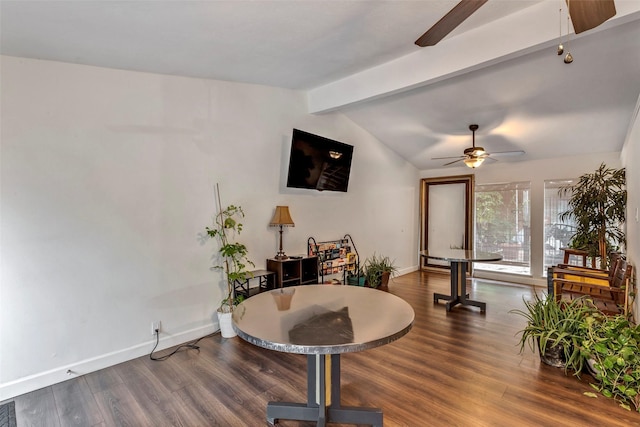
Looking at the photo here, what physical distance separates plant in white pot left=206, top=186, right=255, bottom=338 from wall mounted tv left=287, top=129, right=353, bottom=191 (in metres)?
0.90

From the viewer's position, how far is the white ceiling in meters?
2.11

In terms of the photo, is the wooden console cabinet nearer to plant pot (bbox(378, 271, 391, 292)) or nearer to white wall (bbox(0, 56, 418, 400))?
white wall (bbox(0, 56, 418, 400))

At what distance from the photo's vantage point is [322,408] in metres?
1.88

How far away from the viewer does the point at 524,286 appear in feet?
18.3

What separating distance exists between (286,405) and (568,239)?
5.60 m

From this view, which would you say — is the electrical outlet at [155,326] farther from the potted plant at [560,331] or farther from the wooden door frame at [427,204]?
the wooden door frame at [427,204]

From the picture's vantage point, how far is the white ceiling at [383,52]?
83.0 inches

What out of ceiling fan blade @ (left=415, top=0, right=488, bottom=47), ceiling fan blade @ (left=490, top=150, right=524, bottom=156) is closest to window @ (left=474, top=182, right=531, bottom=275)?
ceiling fan blade @ (left=490, top=150, right=524, bottom=156)

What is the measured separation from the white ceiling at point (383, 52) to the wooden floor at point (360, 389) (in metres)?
2.59

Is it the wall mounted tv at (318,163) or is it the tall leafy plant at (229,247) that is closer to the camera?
the tall leafy plant at (229,247)

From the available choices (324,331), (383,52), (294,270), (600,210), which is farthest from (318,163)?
(600,210)

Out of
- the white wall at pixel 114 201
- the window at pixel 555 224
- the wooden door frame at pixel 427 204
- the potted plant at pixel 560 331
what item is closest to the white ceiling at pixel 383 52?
the white wall at pixel 114 201

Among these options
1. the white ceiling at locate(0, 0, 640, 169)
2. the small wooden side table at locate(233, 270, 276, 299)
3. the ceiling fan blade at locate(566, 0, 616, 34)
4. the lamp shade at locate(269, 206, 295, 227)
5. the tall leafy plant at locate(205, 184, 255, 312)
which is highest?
the white ceiling at locate(0, 0, 640, 169)

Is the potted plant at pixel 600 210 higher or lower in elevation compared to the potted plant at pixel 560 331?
higher
